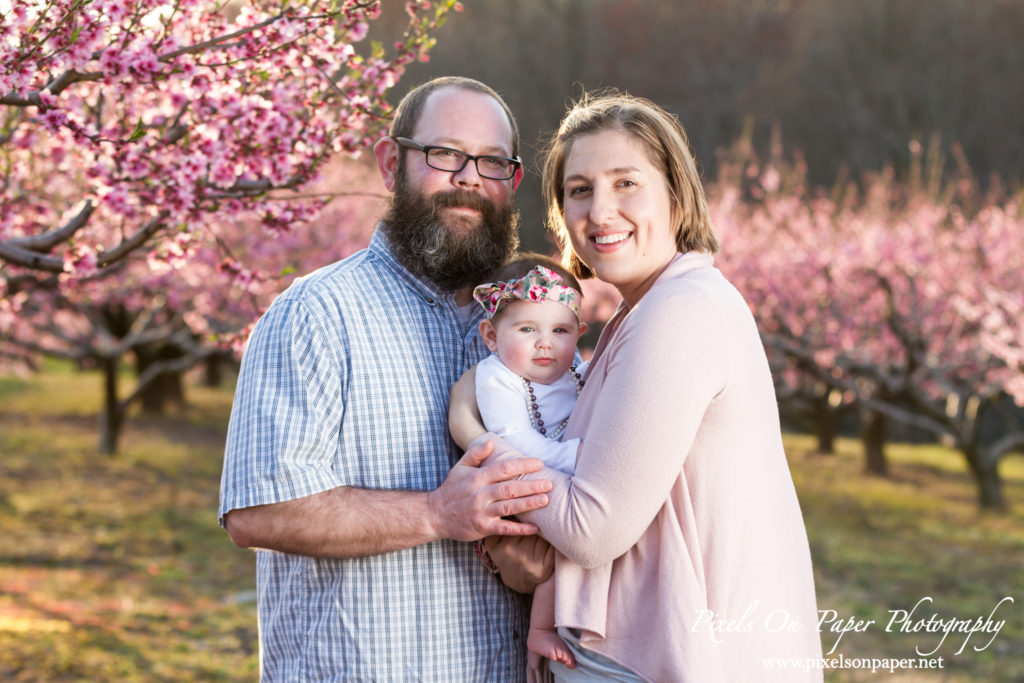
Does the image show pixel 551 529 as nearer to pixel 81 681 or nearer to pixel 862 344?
pixel 81 681

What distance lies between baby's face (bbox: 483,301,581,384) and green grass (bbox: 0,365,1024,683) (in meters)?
4.85

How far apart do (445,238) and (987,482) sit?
38.7ft

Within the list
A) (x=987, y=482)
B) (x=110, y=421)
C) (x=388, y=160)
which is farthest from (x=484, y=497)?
(x=110, y=421)

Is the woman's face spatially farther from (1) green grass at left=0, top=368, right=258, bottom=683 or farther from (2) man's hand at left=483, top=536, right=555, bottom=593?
(1) green grass at left=0, top=368, right=258, bottom=683

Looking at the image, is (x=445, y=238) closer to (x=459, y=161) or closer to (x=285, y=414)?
(x=459, y=161)

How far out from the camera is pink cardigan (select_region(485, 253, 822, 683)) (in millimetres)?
1892

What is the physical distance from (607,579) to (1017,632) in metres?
7.35

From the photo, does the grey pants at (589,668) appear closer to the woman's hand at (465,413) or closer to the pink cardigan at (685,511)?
the pink cardigan at (685,511)

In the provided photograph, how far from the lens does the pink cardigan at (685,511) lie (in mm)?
1892

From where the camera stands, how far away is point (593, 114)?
2254mm

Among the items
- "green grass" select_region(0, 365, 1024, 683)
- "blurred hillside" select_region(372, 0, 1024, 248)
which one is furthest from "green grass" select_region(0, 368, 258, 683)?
"blurred hillside" select_region(372, 0, 1024, 248)

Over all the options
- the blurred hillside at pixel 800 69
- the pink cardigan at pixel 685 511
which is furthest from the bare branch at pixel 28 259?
the blurred hillside at pixel 800 69

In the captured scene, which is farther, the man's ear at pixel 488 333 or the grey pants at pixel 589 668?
the man's ear at pixel 488 333

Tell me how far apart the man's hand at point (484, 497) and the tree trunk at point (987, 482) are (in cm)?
1154
